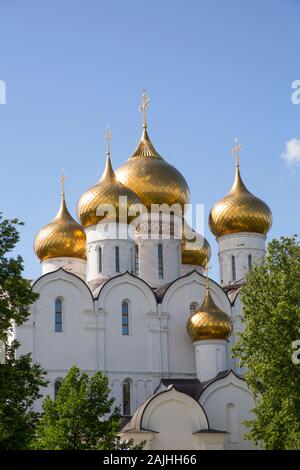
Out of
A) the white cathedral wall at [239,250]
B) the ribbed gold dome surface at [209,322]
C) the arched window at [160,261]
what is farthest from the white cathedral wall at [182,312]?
the white cathedral wall at [239,250]

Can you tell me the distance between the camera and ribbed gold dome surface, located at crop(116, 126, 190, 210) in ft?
132

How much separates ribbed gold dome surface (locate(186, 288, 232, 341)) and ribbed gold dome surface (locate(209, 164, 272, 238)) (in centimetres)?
604

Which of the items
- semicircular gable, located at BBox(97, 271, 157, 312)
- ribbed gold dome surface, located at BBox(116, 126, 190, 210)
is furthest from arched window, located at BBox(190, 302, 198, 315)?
ribbed gold dome surface, located at BBox(116, 126, 190, 210)

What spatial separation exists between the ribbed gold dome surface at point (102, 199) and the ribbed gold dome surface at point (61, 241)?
1.70 m

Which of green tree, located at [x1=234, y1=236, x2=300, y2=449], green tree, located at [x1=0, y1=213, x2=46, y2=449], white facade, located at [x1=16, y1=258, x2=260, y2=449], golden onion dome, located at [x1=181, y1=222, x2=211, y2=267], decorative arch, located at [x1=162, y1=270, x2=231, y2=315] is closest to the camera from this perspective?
green tree, located at [x1=0, y1=213, x2=46, y2=449]

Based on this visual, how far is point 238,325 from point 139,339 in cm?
407

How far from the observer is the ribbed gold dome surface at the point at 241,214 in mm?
40812

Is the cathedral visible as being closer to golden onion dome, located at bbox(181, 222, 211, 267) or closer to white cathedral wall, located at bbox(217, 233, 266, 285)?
Result: white cathedral wall, located at bbox(217, 233, 266, 285)

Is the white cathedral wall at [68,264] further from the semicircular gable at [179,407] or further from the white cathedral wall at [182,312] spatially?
the semicircular gable at [179,407]

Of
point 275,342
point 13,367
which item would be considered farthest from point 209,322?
point 13,367

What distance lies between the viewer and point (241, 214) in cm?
4088

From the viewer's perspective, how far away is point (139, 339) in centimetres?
3619

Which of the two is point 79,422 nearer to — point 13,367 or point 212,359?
point 13,367

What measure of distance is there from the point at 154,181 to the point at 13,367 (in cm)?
1953
